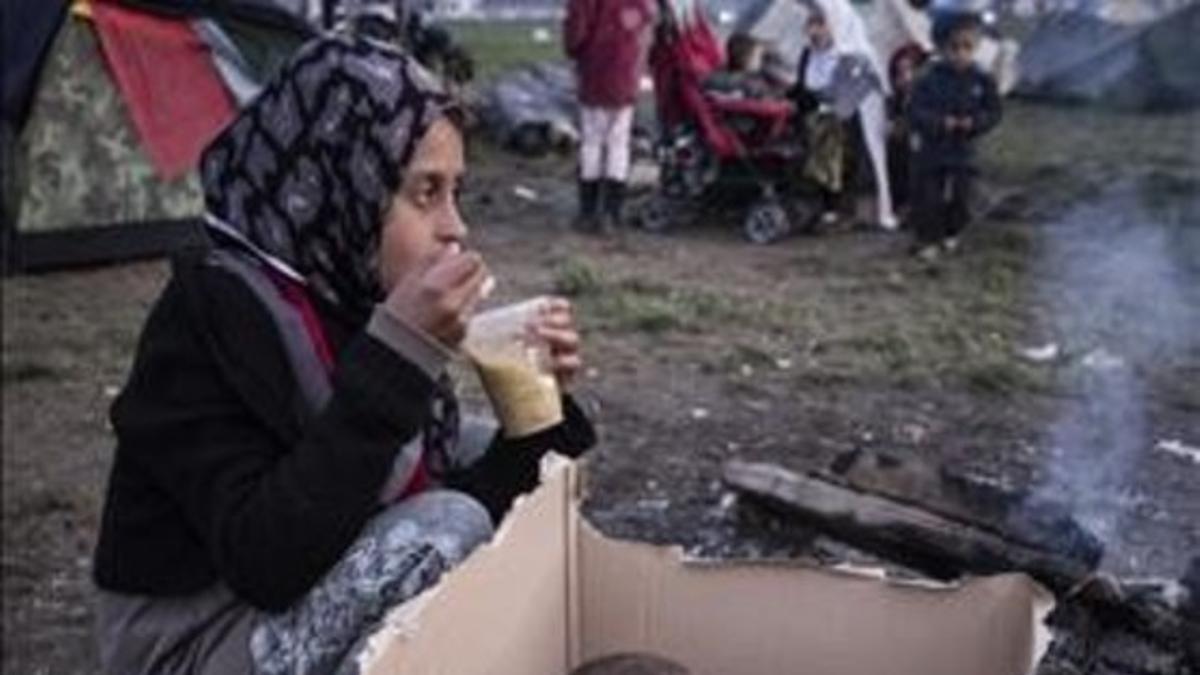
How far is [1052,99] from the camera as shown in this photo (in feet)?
48.4

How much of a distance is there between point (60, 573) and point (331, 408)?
243cm

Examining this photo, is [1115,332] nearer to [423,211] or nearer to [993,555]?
[993,555]

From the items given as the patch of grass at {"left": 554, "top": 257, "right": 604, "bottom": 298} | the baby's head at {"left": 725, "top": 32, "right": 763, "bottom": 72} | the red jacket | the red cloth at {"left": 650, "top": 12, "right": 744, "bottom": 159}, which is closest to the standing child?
the red jacket

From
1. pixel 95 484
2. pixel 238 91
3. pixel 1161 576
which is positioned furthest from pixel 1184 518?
pixel 238 91

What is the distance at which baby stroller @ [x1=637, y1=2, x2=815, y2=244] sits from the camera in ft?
31.4

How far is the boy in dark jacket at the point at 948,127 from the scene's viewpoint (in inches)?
351

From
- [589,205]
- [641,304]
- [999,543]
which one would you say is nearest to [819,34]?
[589,205]

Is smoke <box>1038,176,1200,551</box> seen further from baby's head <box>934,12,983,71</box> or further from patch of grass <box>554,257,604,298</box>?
patch of grass <box>554,257,604,298</box>

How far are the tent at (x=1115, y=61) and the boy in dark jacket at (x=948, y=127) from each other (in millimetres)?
1032

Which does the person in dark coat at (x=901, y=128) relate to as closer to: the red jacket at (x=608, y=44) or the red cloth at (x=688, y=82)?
the red cloth at (x=688, y=82)

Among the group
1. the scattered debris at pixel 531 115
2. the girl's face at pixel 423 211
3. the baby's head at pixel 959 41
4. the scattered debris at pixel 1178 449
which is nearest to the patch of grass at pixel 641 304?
the baby's head at pixel 959 41

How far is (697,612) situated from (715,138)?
743cm

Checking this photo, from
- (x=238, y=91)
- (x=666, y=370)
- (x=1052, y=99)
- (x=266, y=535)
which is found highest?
(x=266, y=535)

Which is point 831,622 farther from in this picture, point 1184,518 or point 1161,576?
point 1184,518
